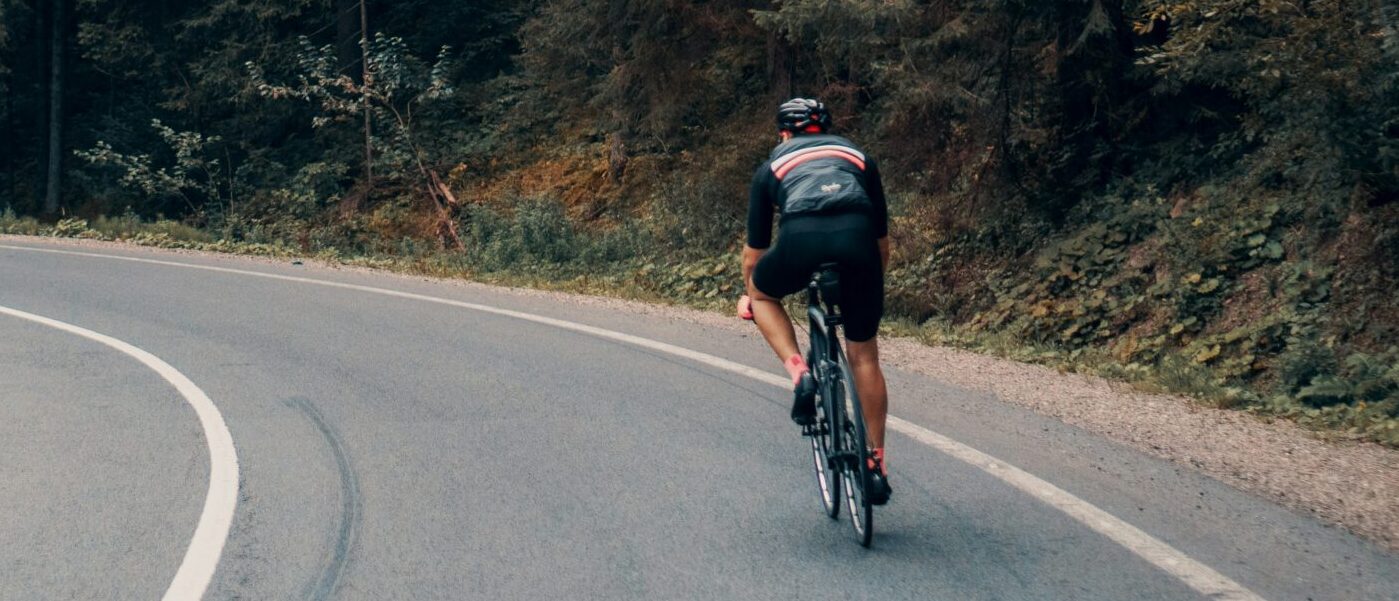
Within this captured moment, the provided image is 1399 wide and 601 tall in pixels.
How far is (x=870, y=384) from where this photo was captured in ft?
18.6

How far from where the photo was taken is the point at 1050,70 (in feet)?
44.5

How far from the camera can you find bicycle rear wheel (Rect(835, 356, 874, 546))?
5.30 metres

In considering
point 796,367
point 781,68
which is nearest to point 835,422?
point 796,367

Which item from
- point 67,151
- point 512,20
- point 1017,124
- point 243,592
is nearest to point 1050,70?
point 1017,124

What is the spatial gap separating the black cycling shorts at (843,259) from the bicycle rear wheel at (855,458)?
0.23 meters

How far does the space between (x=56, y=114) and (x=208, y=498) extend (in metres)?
29.5

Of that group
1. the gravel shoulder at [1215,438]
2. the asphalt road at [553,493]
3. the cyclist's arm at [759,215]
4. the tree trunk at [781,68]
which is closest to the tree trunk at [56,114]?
the tree trunk at [781,68]

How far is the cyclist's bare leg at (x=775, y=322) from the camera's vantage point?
5.88 m

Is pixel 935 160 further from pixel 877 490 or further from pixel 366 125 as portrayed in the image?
pixel 366 125

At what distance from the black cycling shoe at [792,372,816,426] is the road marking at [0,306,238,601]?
253 cm

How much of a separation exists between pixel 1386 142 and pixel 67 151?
107ft

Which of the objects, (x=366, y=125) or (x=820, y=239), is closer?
(x=820, y=239)

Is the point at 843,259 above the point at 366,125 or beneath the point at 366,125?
beneath

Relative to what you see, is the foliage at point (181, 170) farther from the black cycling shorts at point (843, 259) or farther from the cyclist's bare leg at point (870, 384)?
the cyclist's bare leg at point (870, 384)
